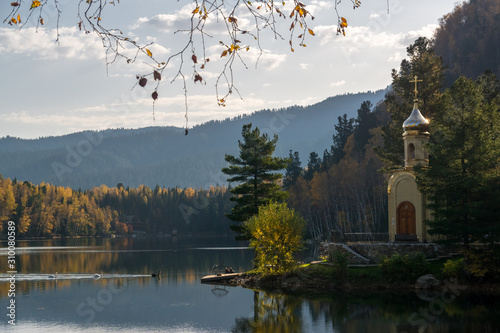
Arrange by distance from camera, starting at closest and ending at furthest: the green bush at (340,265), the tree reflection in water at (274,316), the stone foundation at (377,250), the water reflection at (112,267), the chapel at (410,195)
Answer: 1. the tree reflection in water at (274,316)
2. the green bush at (340,265)
3. the stone foundation at (377,250)
4. the chapel at (410,195)
5. the water reflection at (112,267)

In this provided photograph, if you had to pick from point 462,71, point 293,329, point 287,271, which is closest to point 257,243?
point 287,271

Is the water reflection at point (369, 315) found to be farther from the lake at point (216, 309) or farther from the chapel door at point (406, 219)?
the chapel door at point (406, 219)

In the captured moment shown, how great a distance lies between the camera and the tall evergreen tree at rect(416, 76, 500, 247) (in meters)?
43.7

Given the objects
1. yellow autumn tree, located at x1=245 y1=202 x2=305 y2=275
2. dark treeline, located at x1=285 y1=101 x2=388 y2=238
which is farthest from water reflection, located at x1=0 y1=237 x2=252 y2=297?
dark treeline, located at x1=285 y1=101 x2=388 y2=238

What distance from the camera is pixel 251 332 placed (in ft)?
109

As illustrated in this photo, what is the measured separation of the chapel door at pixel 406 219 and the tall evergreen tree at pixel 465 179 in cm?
450

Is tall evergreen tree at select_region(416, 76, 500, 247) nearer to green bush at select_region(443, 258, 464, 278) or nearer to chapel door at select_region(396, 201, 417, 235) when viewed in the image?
green bush at select_region(443, 258, 464, 278)

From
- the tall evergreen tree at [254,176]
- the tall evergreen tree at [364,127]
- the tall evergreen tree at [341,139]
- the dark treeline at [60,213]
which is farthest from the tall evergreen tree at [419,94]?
the dark treeline at [60,213]

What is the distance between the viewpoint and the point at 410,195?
2031 inches

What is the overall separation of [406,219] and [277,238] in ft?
35.8

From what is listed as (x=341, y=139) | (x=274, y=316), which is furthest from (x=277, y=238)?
(x=341, y=139)

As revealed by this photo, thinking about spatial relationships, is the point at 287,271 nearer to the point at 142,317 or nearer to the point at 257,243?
the point at 257,243

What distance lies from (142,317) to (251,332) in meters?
8.58

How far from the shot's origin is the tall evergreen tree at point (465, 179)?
43656 mm
